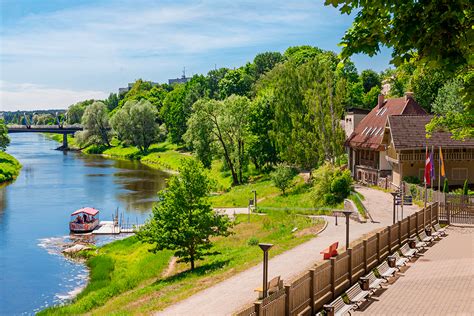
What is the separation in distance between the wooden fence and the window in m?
24.3

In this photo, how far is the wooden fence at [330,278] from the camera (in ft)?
45.9

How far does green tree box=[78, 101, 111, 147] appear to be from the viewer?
130m

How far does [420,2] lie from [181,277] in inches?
917

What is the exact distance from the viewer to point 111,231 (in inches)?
1863

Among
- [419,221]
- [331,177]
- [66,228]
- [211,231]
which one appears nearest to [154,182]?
[66,228]

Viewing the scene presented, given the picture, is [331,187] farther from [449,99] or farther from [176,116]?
[176,116]

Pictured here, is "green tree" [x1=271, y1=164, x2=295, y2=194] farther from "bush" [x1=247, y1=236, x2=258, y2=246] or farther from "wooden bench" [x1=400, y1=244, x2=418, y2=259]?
→ "wooden bench" [x1=400, y1=244, x2=418, y2=259]

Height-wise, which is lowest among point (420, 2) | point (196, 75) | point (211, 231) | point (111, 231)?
point (111, 231)

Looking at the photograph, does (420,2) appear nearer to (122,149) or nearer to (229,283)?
(229,283)

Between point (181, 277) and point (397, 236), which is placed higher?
point (397, 236)

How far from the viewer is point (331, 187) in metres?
44.0

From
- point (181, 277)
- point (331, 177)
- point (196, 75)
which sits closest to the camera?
point (181, 277)

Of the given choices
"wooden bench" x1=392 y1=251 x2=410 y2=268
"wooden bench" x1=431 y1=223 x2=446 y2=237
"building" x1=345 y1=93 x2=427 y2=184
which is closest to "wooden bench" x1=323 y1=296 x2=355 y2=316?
"wooden bench" x1=392 y1=251 x2=410 y2=268

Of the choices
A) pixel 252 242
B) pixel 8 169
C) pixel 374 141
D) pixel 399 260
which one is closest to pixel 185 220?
pixel 252 242
